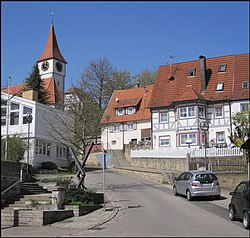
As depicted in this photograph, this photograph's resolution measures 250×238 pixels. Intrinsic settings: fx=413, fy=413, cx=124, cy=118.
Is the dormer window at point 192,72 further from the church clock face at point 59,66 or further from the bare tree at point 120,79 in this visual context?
the church clock face at point 59,66

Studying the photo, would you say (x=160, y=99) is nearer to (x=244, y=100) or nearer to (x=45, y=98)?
(x=244, y=100)

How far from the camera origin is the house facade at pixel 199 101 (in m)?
43.5

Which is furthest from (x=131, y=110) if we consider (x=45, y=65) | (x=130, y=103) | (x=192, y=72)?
(x=45, y=65)

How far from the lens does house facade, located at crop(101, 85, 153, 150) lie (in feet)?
181

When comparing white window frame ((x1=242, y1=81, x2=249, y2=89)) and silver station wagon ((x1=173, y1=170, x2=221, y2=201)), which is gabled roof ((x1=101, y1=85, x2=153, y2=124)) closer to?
white window frame ((x1=242, y1=81, x2=249, y2=89))

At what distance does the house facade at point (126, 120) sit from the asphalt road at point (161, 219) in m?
29.2

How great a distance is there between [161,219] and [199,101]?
2912 cm

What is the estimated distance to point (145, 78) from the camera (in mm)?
70812

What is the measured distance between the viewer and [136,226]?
14.1m

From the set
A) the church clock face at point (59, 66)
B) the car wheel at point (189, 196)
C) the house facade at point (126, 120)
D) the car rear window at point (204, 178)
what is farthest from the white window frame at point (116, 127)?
the car rear window at point (204, 178)

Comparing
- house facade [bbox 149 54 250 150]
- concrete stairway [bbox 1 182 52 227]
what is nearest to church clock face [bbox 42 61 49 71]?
house facade [bbox 149 54 250 150]

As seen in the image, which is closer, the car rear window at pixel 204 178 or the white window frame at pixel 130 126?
the car rear window at pixel 204 178

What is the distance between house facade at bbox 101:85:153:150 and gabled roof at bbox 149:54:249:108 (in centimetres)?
682

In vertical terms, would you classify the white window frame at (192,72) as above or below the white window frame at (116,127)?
above
